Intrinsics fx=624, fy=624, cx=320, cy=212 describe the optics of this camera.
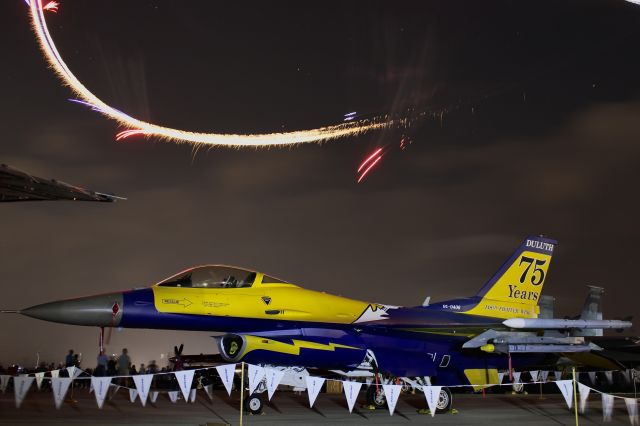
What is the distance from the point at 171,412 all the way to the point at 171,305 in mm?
2085

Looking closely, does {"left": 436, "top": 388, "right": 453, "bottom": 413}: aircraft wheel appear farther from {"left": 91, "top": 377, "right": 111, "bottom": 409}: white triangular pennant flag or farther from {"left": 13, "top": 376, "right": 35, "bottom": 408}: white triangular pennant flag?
{"left": 13, "top": 376, "right": 35, "bottom": 408}: white triangular pennant flag

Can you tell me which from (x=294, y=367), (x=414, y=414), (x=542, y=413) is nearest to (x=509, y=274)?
(x=542, y=413)

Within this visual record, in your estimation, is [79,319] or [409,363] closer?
[79,319]

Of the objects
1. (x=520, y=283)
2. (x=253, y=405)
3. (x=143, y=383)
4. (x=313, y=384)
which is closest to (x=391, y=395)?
(x=313, y=384)

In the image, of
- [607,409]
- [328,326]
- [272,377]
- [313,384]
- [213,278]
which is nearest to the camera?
[272,377]

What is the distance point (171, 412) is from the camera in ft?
39.4

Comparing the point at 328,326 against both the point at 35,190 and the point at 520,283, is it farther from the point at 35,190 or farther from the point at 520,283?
the point at 35,190

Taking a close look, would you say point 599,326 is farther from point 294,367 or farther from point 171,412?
point 171,412

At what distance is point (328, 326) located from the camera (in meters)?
13.3

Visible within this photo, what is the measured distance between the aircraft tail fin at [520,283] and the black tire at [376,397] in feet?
13.4

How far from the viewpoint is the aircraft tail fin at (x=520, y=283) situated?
55.2ft

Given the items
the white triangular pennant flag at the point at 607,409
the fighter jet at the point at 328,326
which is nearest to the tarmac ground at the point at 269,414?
the white triangular pennant flag at the point at 607,409

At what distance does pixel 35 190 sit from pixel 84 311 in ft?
45.6

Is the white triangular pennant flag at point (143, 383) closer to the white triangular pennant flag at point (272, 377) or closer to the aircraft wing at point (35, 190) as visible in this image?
the white triangular pennant flag at point (272, 377)
